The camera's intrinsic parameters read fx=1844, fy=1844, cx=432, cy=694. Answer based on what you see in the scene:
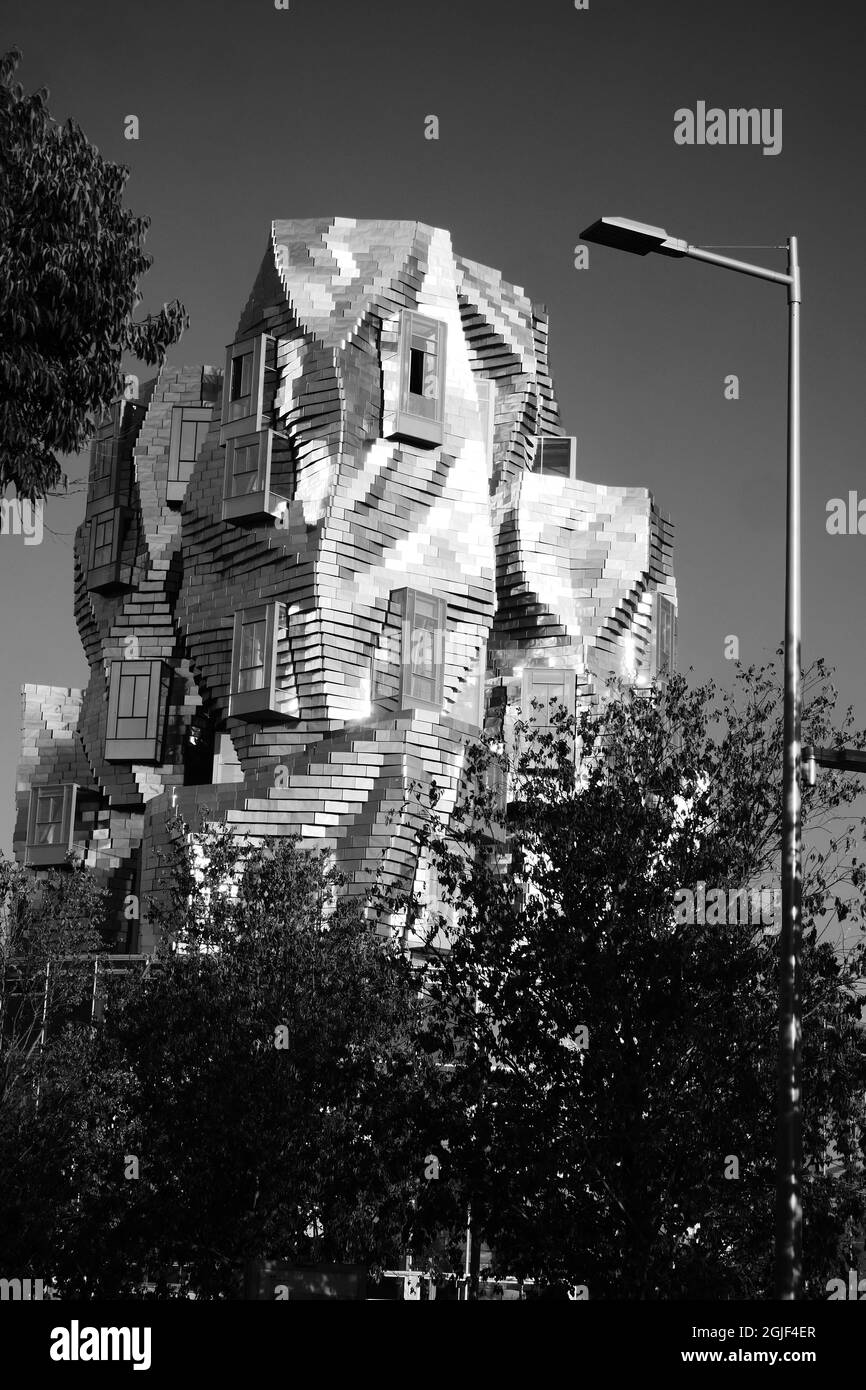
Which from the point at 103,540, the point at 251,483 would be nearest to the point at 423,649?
the point at 251,483

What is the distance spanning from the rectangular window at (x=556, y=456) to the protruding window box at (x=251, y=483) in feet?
50.0

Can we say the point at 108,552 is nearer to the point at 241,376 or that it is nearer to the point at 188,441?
the point at 188,441

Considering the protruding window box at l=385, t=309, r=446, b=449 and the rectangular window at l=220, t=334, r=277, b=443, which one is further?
the rectangular window at l=220, t=334, r=277, b=443

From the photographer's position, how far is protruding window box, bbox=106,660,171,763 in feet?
244

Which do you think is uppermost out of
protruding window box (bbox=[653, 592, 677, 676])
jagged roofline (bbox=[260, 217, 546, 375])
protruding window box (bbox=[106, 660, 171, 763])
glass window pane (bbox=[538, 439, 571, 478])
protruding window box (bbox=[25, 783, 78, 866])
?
jagged roofline (bbox=[260, 217, 546, 375])

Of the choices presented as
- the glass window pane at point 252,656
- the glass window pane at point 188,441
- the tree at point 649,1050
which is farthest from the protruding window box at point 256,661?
the tree at point 649,1050

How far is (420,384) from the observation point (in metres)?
70.9

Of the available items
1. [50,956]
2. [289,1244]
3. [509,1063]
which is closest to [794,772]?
[509,1063]

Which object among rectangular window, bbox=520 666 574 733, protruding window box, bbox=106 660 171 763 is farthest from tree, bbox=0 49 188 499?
protruding window box, bbox=106 660 171 763

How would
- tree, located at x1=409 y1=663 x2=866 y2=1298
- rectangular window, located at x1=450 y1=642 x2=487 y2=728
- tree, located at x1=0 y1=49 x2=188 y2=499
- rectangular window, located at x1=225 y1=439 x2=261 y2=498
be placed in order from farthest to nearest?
rectangular window, located at x1=450 y1=642 x2=487 y2=728 < rectangular window, located at x1=225 y1=439 x2=261 y2=498 < tree, located at x1=409 y1=663 x2=866 y2=1298 < tree, located at x1=0 y1=49 x2=188 y2=499

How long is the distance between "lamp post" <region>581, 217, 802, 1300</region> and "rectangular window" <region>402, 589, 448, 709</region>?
48966 mm

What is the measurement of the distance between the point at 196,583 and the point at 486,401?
13.6m

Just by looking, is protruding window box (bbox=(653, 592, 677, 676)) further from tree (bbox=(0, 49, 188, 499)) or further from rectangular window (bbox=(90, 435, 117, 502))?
tree (bbox=(0, 49, 188, 499))
